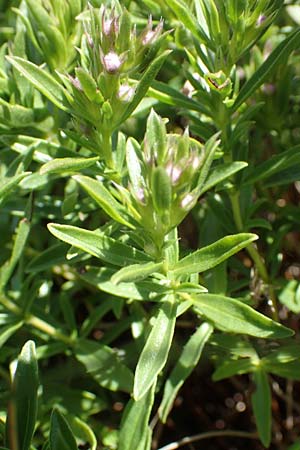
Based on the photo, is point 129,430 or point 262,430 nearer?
point 129,430

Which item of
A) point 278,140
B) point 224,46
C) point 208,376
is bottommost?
point 208,376

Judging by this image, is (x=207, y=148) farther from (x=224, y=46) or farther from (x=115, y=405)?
(x=115, y=405)

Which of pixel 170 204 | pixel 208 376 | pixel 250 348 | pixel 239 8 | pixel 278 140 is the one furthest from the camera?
pixel 208 376

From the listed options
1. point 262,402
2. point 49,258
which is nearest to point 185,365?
point 262,402

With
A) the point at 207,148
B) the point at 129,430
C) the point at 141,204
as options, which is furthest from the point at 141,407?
the point at 207,148

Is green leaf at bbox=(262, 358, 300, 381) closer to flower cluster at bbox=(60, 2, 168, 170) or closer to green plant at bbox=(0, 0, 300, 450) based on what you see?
green plant at bbox=(0, 0, 300, 450)

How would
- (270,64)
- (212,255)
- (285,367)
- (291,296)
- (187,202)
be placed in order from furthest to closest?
1. (291,296)
2. (285,367)
3. (270,64)
4. (212,255)
5. (187,202)

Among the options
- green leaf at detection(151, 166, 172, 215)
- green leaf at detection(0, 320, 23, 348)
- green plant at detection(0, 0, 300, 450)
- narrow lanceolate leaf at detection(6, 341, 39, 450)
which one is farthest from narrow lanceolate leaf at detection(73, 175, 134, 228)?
green leaf at detection(0, 320, 23, 348)

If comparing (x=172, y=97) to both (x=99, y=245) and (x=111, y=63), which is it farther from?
(x=99, y=245)
